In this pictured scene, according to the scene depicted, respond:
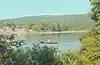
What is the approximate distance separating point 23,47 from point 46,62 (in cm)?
209

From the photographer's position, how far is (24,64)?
2364cm

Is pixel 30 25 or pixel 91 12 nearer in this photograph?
pixel 91 12

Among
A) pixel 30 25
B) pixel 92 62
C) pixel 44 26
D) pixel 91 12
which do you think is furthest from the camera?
pixel 44 26

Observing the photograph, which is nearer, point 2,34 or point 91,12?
point 2,34

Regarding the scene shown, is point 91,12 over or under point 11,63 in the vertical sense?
over

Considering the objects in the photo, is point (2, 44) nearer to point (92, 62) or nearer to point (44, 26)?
point (92, 62)

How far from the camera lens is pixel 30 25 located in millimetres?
135375

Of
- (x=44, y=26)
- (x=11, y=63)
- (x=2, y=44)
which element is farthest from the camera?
(x=44, y=26)

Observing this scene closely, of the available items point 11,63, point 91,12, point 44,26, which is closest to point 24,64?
point 11,63

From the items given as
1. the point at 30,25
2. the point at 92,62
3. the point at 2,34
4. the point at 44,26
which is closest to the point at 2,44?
the point at 2,34

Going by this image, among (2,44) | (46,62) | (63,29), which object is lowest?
(63,29)

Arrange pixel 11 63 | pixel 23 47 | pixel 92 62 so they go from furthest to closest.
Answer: pixel 23 47, pixel 11 63, pixel 92 62

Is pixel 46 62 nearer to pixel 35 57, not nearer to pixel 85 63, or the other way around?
pixel 35 57

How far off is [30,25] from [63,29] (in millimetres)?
21495
